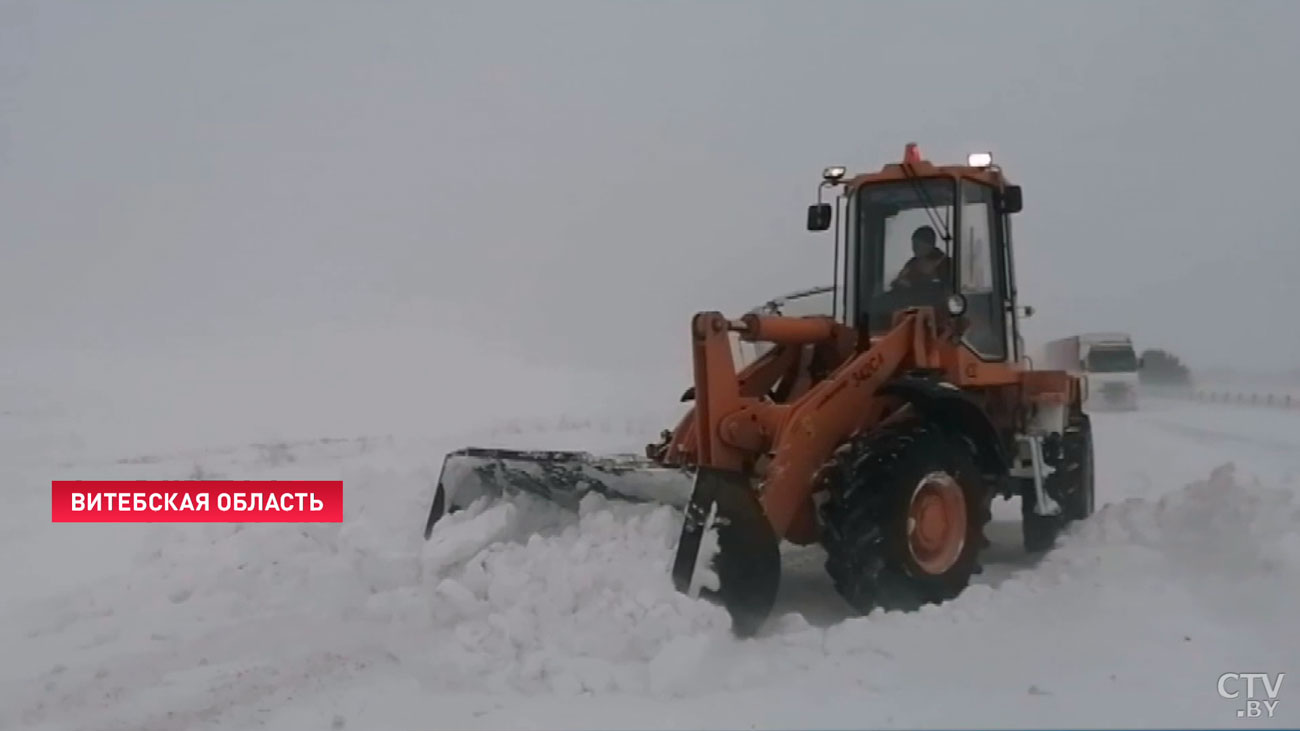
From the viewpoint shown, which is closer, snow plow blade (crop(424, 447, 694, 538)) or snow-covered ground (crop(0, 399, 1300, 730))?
snow-covered ground (crop(0, 399, 1300, 730))

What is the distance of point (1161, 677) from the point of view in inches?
164

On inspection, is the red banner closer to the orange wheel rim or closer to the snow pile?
the snow pile

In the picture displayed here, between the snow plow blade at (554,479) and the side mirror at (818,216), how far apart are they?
1959mm

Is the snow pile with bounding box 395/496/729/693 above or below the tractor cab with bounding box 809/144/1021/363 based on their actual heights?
below

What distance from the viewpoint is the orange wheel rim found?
18.3 feet

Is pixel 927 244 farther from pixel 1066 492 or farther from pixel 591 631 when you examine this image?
pixel 591 631

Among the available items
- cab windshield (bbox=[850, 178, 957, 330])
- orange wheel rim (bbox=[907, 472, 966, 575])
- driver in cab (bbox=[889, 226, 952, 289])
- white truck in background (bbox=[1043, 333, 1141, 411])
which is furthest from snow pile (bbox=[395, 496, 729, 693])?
white truck in background (bbox=[1043, 333, 1141, 411])

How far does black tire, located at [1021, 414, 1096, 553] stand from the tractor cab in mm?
1012

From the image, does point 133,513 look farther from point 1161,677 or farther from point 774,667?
point 1161,677

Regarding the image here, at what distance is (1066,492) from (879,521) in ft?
9.86

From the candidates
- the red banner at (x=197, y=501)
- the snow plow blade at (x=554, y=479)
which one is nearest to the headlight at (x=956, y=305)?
the snow plow blade at (x=554, y=479)

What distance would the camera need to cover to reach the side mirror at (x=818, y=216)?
22.6 ft

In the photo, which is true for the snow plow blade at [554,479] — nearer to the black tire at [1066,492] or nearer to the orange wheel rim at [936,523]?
the orange wheel rim at [936,523]

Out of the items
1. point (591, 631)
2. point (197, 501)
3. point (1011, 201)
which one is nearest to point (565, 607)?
point (591, 631)
